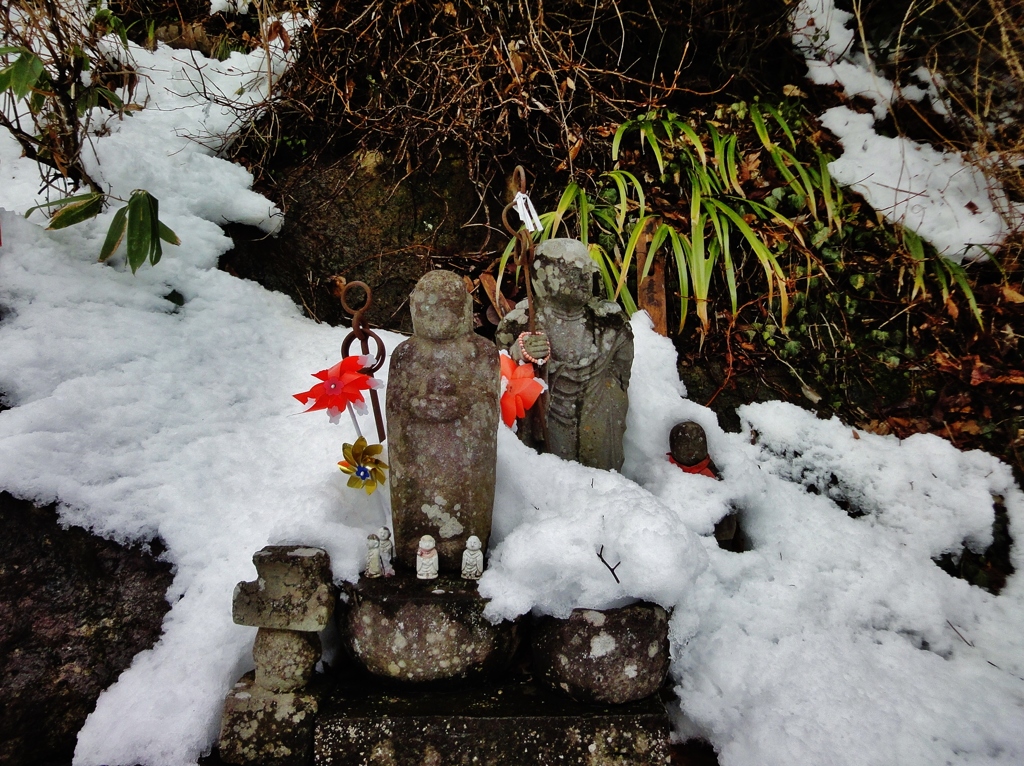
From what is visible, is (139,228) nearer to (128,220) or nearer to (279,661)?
(128,220)

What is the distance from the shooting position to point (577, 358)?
2045 mm

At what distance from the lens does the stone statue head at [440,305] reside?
5.43 ft

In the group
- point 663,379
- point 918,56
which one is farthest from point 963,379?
point 918,56

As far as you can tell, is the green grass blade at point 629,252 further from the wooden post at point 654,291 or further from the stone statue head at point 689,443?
the stone statue head at point 689,443

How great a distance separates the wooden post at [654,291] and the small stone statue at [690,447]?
640mm

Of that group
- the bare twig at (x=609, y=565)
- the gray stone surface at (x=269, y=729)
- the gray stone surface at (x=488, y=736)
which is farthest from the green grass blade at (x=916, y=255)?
the gray stone surface at (x=269, y=729)

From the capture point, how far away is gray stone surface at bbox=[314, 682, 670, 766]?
141 cm

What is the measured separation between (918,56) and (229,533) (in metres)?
3.94

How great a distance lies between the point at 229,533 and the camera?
1826 millimetres

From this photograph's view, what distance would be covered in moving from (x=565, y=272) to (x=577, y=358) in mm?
292

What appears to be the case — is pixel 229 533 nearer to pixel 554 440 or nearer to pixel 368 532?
pixel 368 532

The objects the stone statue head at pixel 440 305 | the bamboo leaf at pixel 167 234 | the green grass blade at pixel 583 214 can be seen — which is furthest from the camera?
the green grass blade at pixel 583 214

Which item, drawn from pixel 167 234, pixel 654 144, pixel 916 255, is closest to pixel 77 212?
pixel 167 234

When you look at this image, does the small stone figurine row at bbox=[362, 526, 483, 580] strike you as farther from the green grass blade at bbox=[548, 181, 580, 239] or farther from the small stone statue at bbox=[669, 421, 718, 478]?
the green grass blade at bbox=[548, 181, 580, 239]
